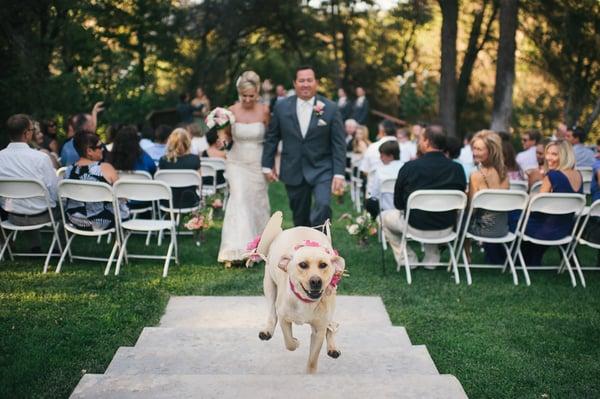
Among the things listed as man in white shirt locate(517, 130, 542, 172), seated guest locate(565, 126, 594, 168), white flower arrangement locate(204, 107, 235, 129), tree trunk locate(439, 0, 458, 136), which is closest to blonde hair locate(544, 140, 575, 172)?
man in white shirt locate(517, 130, 542, 172)

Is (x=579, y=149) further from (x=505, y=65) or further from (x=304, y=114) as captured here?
(x=304, y=114)

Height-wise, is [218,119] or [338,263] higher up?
[218,119]

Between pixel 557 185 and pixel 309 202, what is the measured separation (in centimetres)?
286

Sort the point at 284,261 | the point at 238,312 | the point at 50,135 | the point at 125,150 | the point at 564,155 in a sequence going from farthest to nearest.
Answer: the point at 50,135
the point at 125,150
the point at 564,155
the point at 238,312
the point at 284,261

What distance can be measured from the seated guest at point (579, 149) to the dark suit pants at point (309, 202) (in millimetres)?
6376

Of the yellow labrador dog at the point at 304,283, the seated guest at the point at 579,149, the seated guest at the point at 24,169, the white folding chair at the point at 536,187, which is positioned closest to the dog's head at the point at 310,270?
the yellow labrador dog at the point at 304,283

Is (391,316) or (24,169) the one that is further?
(24,169)

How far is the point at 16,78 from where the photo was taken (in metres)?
13.2

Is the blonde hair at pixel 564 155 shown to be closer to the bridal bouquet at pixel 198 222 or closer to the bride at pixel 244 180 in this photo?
the bride at pixel 244 180

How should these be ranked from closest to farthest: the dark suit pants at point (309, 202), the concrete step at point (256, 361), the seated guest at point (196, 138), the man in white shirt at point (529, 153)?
the concrete step at point (256, 361) → the dark suit pants at point (309, 202) → the man in white shirt at point (529, 153) → the seated guest at point (196, 138)

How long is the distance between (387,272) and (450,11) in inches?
421

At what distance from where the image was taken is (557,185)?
7.44 m

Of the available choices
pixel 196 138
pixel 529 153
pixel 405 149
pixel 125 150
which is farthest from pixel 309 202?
pixel 196 138

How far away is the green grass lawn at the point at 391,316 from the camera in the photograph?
14.4 feet
